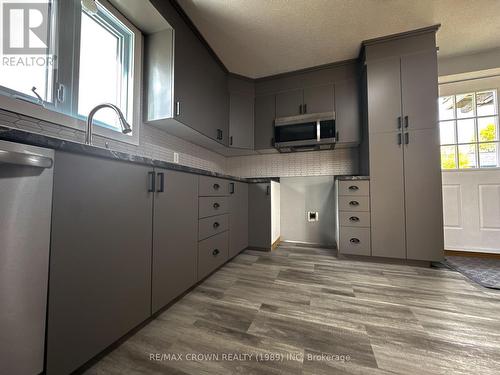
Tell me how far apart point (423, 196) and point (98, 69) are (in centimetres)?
308

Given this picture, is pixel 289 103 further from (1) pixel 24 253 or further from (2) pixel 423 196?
(1) pixel 24 253

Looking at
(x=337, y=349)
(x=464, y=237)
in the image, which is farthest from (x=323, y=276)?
(x=464, y=237)

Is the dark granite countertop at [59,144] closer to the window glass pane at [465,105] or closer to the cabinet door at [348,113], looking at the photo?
the cabinet door at [348,113]

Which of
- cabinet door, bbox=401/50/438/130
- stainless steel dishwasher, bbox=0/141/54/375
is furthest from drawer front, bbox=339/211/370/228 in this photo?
stainless steel dishwasher, bbox=0/141/54/375

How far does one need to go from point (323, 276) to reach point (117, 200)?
161 cm

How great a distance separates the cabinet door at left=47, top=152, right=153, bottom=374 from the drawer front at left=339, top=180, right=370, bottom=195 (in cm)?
194

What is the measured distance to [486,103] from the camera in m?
2.41

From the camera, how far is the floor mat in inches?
61.5

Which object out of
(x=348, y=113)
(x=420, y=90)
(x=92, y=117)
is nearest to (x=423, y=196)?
(x=420, y=90)

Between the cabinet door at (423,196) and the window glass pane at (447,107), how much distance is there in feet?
3.68

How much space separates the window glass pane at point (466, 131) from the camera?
8.02 feet

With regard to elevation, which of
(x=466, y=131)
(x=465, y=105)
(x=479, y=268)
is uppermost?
(x=465, y=105)

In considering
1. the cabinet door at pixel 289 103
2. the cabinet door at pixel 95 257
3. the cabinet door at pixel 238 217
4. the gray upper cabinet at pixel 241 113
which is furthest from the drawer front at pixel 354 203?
the cabinet door at pixel 95 257

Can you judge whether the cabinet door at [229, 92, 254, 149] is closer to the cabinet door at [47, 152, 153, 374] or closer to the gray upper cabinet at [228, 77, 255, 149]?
the gray upper cabinet at [228, 77, 255, 149]
